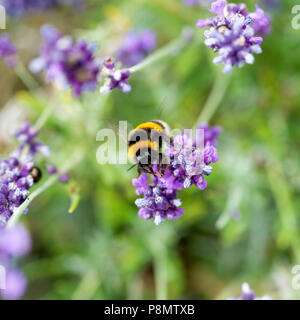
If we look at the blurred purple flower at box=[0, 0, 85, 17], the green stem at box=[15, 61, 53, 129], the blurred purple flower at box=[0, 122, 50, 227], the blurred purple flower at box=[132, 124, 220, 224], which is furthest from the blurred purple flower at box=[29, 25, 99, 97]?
the blurred purple flower at box=[0, 0, 85, 17]

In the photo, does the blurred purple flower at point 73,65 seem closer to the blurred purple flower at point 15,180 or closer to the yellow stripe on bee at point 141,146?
the blurred purple flower at point 15,180

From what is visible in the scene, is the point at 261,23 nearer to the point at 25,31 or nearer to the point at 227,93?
the point at 227,93

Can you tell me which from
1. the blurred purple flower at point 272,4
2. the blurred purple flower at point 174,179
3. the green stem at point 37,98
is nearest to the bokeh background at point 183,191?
the blurred purple flower at point 272,4

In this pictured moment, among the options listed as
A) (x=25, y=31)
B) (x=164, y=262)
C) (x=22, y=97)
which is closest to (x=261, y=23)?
(x=22, y=97)

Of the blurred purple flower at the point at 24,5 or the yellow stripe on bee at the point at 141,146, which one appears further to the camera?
the blurred purple flower at the point at 24,5

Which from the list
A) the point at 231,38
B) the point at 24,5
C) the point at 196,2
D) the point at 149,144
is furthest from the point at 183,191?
the point at 24,5

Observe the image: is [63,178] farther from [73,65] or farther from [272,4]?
[272,4]
